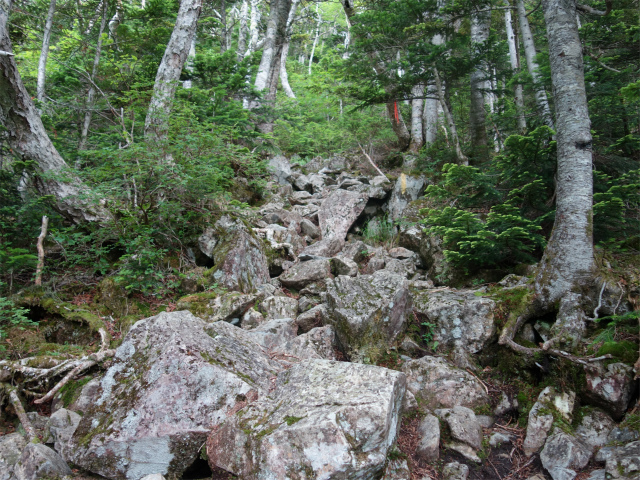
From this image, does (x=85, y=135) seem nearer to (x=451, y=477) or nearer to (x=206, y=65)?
(x=206, y=65)

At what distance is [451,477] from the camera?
131 inches

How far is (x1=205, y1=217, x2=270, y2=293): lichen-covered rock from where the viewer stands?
6512mm

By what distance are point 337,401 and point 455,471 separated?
1464mm

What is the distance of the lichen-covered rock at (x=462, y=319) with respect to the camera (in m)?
4.86

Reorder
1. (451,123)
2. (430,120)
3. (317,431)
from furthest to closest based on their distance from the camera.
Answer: (430,120), (451,123), (317,431)

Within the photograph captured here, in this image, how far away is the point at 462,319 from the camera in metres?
5.02

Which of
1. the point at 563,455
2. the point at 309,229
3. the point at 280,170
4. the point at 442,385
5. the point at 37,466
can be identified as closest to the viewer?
the point at 37,466

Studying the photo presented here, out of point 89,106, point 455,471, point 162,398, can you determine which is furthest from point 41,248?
point 455,471

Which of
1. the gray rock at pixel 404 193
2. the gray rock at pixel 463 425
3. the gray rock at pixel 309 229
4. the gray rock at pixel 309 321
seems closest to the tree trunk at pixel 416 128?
the gray rock at pixel 404 193

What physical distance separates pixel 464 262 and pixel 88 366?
567 cm

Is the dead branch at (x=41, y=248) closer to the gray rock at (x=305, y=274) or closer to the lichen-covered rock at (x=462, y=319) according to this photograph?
the gray rock at (x=305, y=274)

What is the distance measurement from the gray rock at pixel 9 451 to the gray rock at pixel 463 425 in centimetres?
414

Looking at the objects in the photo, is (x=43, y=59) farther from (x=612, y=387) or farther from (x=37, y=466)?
(x=612, y=387)

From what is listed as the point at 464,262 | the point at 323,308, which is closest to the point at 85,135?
the point at 323,308
